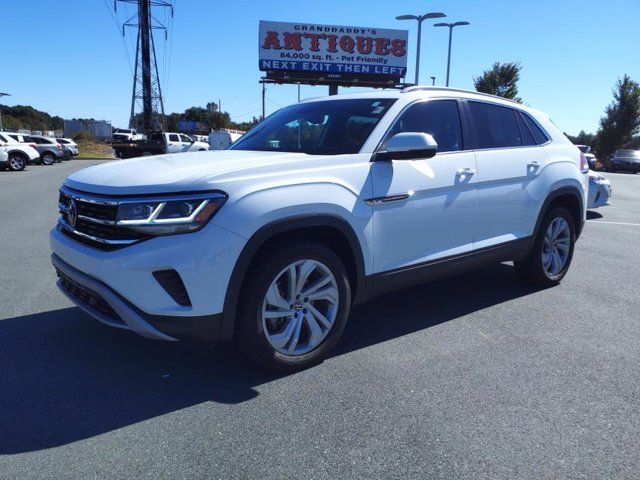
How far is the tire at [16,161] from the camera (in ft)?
78.9

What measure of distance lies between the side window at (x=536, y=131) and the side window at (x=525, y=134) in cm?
6

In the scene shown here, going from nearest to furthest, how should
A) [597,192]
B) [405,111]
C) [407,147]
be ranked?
[407,147]
[405,111]
[597,192]

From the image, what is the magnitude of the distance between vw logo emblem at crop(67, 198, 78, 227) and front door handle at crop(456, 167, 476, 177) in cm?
275

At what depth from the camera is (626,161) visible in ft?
112

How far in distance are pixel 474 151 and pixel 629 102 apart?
46.8 meters

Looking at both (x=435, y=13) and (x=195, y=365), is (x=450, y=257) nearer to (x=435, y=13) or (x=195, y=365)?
(x=195, y=365)

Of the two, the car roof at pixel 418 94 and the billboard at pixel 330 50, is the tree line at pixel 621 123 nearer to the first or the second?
the billboard at pixel 330 50

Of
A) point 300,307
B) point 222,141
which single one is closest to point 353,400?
point 300,307

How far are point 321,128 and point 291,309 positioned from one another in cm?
158

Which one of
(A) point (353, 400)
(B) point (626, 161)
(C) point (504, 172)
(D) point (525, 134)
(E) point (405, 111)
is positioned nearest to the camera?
(A) point (353, 400)

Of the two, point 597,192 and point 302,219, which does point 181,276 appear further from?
point 597,192

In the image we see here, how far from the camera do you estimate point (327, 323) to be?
11.5 feet

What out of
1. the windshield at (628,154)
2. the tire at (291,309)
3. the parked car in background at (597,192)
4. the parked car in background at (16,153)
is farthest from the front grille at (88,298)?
the windshield at (628,154)

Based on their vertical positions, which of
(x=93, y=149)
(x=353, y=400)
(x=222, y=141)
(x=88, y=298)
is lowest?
(x=93, y=149)
